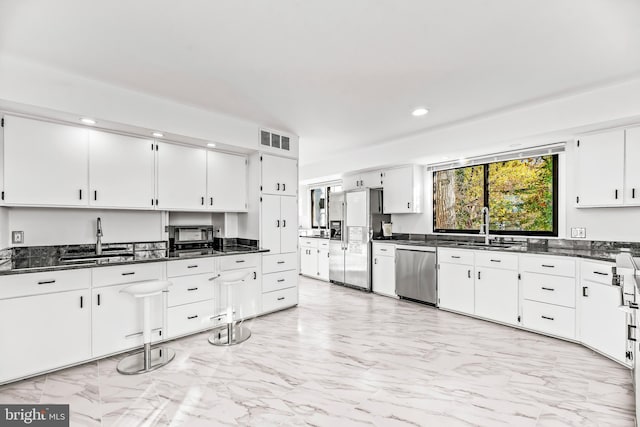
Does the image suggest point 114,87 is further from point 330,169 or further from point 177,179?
point 330,169

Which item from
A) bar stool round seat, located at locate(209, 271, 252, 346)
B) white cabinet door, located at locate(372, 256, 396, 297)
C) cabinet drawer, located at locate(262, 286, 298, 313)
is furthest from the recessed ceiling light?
cabinet drawer, located at locate(262, 286, 298, 313)

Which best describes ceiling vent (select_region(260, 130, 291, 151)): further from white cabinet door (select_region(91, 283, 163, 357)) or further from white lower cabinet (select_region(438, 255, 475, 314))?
white lower cabinet (select_region(438, 255, 475, 314))

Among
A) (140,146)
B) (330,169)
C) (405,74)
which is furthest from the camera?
(330,169)

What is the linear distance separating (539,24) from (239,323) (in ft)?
12.7

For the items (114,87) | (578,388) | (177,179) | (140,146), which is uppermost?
(114,87)

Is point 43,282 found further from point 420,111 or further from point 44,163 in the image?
point 420,111

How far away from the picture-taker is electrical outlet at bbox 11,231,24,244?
2855mm

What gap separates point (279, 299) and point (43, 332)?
2415 mm

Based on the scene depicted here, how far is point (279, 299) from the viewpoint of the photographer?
422 cm

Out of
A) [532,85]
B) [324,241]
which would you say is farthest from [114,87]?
[324,241]

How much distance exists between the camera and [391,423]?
1916 millimetres

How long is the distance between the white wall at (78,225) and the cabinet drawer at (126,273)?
2.31 feet

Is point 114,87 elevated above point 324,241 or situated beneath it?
elevated above

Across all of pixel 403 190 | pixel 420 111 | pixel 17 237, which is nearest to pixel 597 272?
pixel 420 111
